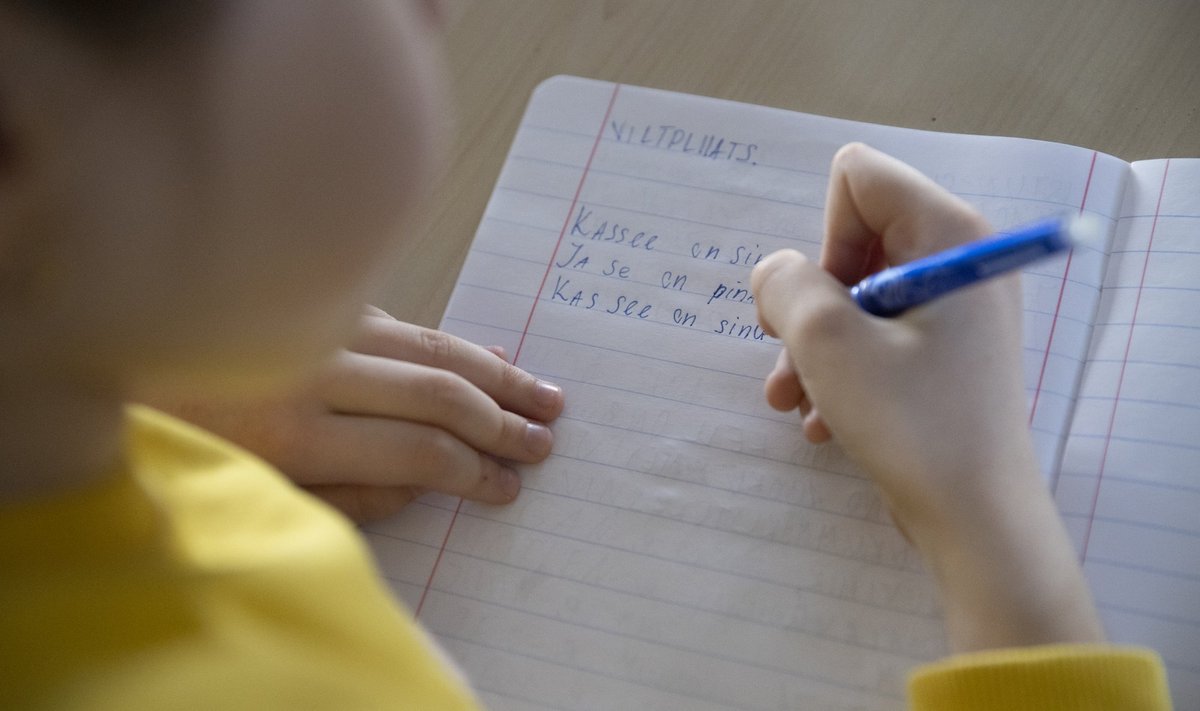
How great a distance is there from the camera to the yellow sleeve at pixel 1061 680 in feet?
1.66

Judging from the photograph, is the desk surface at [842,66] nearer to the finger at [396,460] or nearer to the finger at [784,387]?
the finger at [396,460]

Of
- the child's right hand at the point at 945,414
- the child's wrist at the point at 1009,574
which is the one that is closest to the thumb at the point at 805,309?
the child's right hand at the point at 945,414

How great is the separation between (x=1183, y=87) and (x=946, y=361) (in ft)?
1.01

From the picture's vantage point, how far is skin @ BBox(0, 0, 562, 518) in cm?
32

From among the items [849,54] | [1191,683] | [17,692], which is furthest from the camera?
[849,54]

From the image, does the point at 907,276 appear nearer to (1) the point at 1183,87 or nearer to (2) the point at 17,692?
(1) the point at 1183,87

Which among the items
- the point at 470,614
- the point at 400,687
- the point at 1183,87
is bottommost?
the point at 470,614

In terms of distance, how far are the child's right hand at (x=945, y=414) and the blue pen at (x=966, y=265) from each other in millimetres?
14

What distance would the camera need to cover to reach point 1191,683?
541mm

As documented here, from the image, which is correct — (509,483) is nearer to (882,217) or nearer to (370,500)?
(370,500)

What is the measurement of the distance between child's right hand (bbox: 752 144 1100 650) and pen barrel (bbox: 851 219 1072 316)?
0.01 meters

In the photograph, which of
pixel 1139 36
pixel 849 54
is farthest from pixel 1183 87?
pixel 849 54

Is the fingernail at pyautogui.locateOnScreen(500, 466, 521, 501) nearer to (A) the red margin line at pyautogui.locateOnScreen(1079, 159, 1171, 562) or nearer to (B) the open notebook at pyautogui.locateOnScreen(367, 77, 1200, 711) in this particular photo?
(B) the open notebook at pyautogui.locateOnScreen(367, 77, 1200, 711)

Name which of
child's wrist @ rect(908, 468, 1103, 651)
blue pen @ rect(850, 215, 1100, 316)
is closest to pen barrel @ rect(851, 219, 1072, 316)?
blue pen @ rect(850, 215, 1100, 316)
